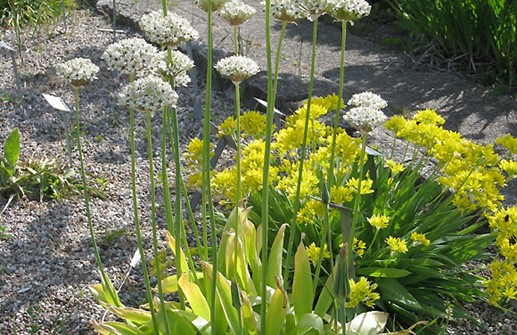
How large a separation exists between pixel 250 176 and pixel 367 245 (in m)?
0.67

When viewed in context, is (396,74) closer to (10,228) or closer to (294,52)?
(294,52)

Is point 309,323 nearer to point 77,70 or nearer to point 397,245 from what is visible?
point 397,245

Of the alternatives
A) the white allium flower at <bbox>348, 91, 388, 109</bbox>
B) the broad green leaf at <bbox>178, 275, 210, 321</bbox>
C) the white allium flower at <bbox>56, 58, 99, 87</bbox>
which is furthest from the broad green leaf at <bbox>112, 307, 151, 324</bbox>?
the white allium flower at <bbox>348, 91, 388, 109</bbox>

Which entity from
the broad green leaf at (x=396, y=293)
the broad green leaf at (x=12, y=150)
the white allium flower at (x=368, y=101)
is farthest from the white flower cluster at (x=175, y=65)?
the broad green leaf at (x=12, y=150)

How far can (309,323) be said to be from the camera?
2238mm

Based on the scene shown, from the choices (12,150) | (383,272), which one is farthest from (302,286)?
(12,150)

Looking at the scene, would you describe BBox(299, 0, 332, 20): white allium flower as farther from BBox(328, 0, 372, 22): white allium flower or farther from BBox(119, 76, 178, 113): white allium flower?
BBox(119, 76, 178, 113): white allium flower

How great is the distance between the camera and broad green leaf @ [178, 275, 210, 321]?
7.34 ft

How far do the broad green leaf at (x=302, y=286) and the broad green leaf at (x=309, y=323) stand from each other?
0.40 feet

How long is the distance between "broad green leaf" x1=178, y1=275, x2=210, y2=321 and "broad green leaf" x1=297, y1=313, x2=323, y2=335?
298 mm

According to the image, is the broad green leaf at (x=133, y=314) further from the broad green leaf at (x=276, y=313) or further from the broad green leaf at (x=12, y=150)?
the broad green leaf at (x=12, y=150)

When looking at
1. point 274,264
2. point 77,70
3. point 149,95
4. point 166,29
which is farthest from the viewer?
point 274,264

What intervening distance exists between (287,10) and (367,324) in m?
1.05

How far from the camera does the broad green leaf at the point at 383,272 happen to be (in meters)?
2.71
